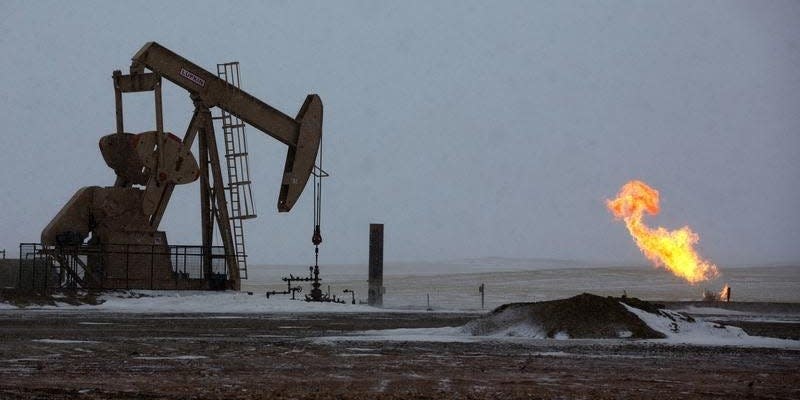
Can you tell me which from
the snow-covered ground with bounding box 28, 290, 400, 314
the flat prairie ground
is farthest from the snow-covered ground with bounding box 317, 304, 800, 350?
the snow-covered ground with bounding box 28, 290, 400, 314

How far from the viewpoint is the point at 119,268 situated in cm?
4362

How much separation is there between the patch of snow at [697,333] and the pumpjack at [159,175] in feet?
69.2

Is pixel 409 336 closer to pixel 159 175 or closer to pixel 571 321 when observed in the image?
pixel 571 321

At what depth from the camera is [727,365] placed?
696 inches

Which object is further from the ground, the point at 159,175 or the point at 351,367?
the point at 159,175

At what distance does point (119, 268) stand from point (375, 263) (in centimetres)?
923

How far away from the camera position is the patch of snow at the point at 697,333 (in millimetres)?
23031

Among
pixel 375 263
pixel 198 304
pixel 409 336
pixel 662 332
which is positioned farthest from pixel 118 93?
pixel 662 332

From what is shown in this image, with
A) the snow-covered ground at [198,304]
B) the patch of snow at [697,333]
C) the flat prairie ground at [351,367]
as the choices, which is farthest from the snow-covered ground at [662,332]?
the snow-covered ground at [198,304]

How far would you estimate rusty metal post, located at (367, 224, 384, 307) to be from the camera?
150 ft

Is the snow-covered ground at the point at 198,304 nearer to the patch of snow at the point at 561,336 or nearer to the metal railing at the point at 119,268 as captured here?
the metal railing at the point at 119,268

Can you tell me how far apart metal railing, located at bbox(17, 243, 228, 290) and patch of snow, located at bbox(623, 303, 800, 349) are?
75.1 feet

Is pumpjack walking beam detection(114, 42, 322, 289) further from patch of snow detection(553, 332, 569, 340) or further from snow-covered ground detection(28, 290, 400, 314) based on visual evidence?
patch of snow detection(553, 332, 569, 340)

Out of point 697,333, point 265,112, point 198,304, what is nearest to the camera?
point 697,333
